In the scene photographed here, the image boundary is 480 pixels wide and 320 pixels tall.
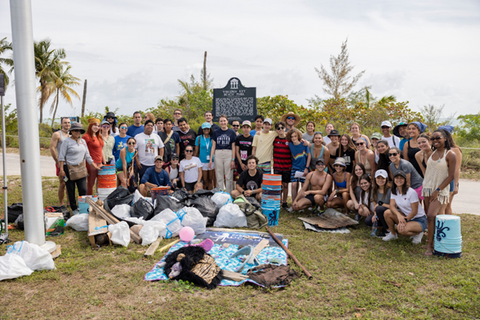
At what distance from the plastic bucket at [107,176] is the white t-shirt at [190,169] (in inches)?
55.5

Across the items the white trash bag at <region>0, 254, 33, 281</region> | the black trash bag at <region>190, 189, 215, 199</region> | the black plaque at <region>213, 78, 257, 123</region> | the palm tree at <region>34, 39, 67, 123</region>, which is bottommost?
the white trash bag at <region>0, 254, 33, 281</region>

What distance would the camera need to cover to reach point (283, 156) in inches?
292

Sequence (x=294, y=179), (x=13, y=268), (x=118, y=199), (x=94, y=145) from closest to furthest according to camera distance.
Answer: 1. (x=13, y=268)
2. (x=118, y=199)
3. (x=94, y=145)
4. (x=294, y=179)

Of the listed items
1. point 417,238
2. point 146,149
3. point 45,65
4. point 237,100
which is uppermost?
point 45,65

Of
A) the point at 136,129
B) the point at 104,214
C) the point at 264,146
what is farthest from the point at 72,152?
the point at 264,146

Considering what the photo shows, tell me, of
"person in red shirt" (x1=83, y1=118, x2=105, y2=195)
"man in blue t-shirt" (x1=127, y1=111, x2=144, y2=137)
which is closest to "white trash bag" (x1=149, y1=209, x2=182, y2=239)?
"person in red shirt" (x1=83, y1=118, x2=105, y2=195)

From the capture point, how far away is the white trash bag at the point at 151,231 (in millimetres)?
5250

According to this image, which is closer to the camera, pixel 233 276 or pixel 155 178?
pixel 233 276

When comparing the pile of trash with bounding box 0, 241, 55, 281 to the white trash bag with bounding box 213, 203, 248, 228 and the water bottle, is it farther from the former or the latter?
the water bottle

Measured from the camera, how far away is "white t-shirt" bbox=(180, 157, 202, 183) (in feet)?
24.6

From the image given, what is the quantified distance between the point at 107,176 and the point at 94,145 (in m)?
0.67

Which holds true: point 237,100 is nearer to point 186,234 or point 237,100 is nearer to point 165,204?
point 165,204

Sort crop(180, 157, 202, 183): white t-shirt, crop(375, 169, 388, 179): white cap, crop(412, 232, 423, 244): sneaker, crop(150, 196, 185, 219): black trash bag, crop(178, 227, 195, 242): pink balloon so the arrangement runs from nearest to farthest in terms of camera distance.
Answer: crop(178, 227, 195, 242): pink balloon
crop(412, 232, 423, 244): sneaker
crop(375, 169, 388, 179): white cap
crop(150, 196, 185, 219): black trash bag
crop(180, 157, 202, 183): white t-shirt

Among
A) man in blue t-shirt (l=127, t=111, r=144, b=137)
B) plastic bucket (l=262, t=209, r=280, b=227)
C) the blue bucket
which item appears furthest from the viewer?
man in blue t-shirt (l=127, t=111, r=144, b=137)
